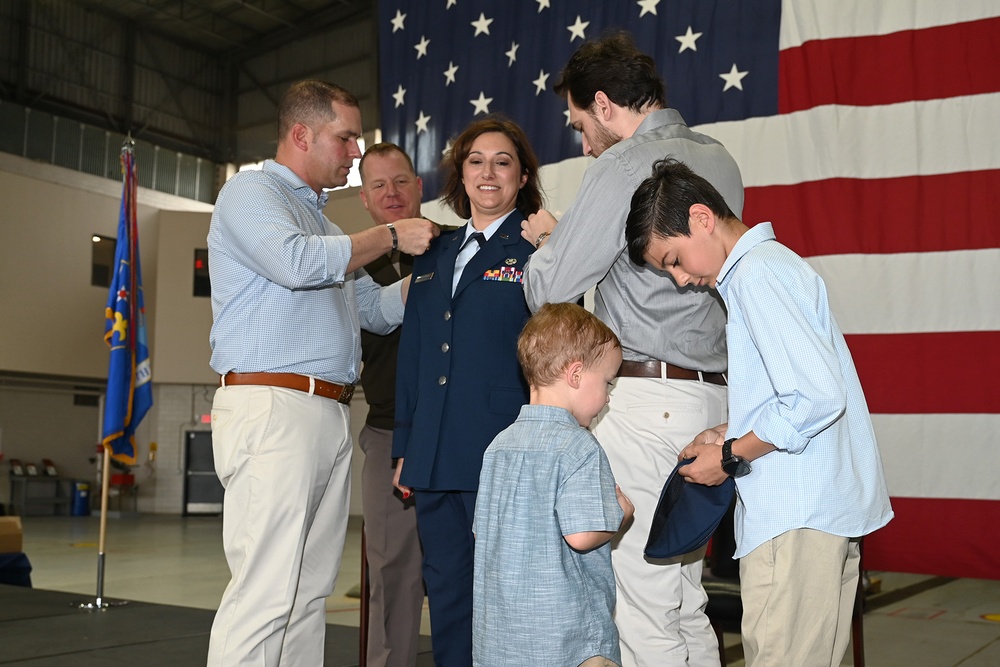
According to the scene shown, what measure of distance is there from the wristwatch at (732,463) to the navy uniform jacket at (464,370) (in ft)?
2.46

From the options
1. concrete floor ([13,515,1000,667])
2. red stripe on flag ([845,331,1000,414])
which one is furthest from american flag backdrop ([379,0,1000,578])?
concrete floor ([13,515,1000,667])

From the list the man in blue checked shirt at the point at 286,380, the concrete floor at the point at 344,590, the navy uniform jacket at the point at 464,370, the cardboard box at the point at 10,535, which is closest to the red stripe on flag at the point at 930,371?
the concrete floor at the point at 344,590

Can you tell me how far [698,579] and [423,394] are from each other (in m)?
0.85

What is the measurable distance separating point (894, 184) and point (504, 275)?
303 centimetres

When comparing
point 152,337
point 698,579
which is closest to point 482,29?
point 698,579

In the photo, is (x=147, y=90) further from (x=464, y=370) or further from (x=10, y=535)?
(x=464, y=370)

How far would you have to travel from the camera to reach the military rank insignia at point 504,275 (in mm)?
2426

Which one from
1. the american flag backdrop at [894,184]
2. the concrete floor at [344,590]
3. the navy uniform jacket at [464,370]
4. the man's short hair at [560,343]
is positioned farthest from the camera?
the concrete floor at [344,590]

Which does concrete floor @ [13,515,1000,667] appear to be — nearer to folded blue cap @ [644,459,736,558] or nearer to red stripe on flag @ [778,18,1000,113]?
folded blue cap @ [644,459,736,558]

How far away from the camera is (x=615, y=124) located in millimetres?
2361

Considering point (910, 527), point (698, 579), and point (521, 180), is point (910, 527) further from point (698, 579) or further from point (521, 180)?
point (521, 180)

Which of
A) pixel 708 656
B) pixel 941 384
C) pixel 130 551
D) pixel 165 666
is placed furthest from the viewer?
pixel 130 551

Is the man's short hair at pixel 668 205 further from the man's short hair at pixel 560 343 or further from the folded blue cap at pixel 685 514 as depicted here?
the folded blue cap at pixel 685 514

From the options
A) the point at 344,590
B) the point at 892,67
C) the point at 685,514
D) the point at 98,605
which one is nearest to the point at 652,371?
the point at 685,514
